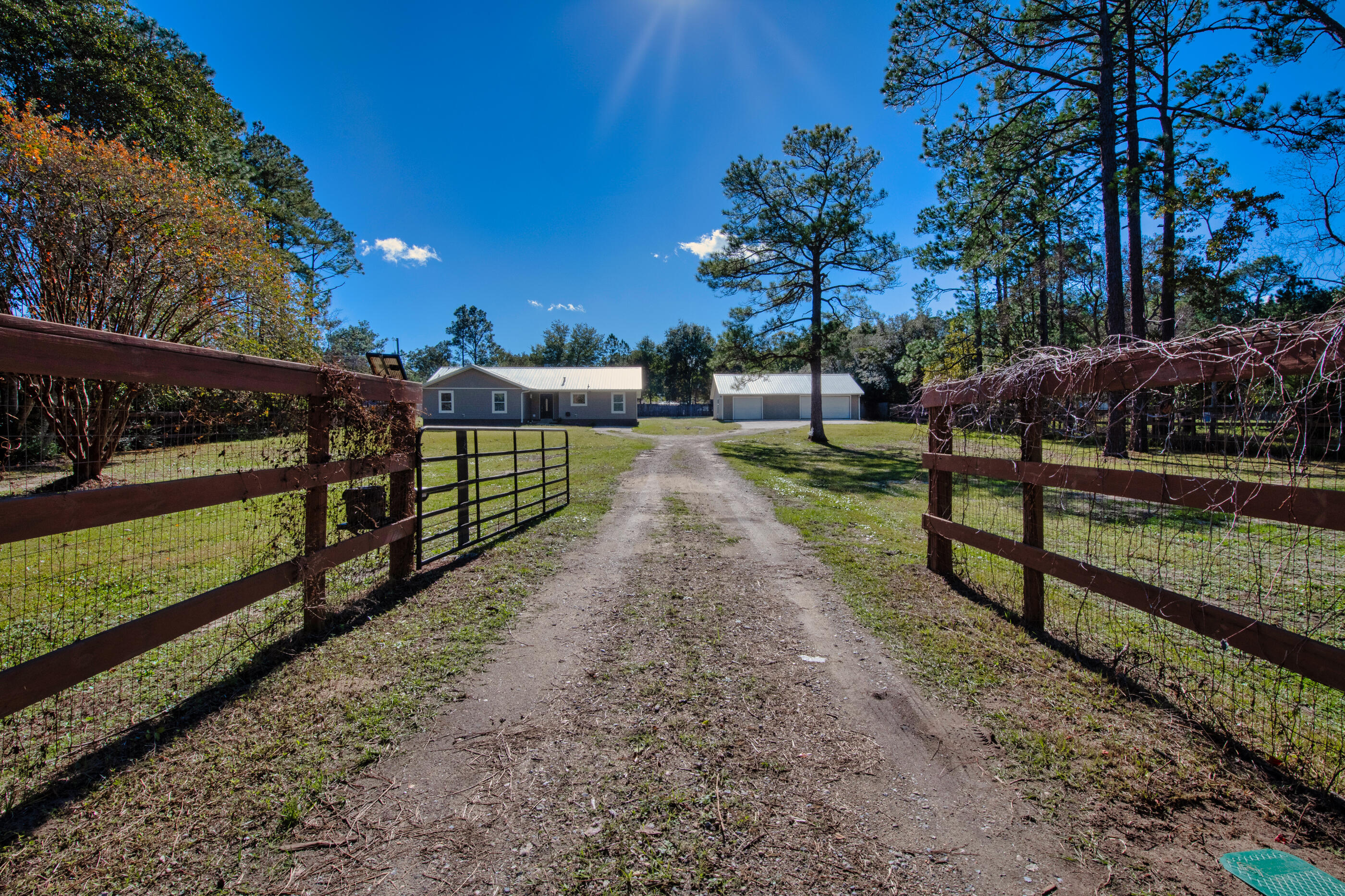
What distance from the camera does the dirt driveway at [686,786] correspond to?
1.93 m

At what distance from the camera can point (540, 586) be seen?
5188 millimetres

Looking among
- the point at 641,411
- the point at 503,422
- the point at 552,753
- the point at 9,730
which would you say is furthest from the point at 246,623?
the point at 641,411

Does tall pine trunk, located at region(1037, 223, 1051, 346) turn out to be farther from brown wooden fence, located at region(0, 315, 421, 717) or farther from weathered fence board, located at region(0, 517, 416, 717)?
weathered fence board, located at region(0, 517, 416, 717)

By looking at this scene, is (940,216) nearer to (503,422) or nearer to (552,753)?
(552,753)

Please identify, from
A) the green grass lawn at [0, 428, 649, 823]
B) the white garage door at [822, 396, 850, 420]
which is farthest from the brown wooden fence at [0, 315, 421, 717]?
the white garage door at [822, 396, 850, 420]

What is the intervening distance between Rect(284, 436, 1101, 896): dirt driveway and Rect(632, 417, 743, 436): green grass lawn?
82.1 feet

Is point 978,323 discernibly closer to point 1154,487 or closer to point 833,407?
point 833,407

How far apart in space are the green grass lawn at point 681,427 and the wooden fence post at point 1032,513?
81.0 feet

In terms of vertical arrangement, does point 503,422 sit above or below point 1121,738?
above

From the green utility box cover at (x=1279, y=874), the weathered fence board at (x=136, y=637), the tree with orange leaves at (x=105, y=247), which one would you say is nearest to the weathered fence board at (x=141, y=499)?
the weathered fence board at (x=136, y=637)

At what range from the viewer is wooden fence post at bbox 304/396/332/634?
3861 millimetres

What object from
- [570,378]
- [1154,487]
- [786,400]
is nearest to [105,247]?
[1154,487]

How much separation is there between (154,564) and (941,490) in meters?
8.46

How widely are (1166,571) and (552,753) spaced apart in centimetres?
677
